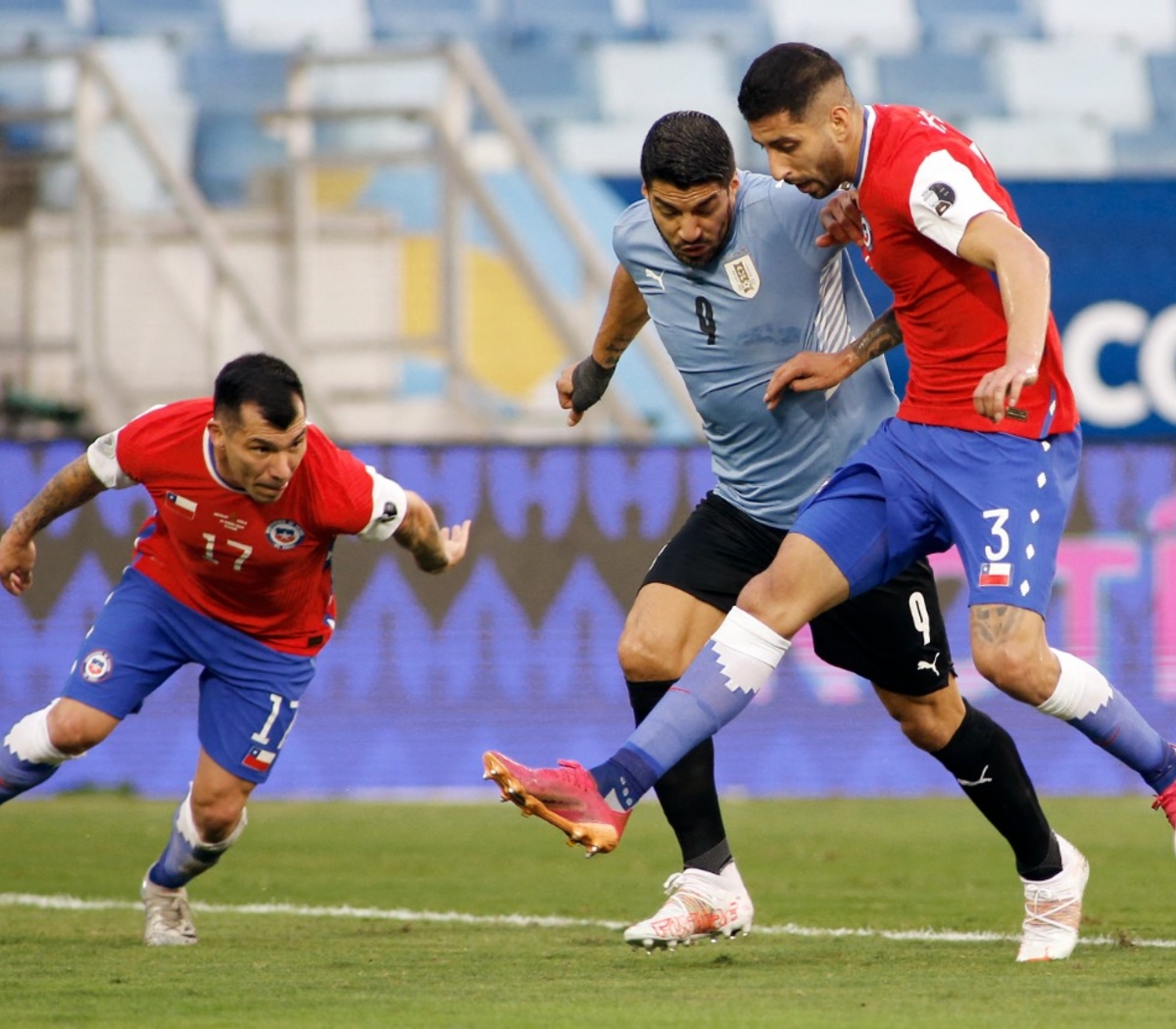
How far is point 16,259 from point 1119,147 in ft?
31.7

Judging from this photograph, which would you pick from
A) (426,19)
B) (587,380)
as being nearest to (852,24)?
(426,19)

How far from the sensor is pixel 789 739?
1238cm

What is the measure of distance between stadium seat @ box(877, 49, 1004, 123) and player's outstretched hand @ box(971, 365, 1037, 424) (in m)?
13.6

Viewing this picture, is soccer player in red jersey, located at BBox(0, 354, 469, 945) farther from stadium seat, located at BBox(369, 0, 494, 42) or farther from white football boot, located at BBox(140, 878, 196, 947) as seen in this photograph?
stadium seat, located at BBox(369, 0, 494, 42)

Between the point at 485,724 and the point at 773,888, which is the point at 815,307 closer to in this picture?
the point at 773,888


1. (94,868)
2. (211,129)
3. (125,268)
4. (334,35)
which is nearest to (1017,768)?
(94,868)

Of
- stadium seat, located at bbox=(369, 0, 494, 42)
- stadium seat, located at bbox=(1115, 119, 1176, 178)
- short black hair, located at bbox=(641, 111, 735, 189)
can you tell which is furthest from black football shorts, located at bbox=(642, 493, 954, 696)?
stadium seat, located at bbox=(1115, 119, 1176, 178)

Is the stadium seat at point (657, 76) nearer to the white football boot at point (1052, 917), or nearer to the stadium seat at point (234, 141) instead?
the stadium seat at point (234, 141)

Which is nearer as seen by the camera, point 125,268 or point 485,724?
point 485,724

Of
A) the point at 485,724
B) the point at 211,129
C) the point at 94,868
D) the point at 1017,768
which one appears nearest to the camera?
the point at 1017,768

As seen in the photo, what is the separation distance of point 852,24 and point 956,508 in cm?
1438

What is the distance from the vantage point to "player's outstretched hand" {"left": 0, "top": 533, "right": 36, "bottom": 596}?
257 inches

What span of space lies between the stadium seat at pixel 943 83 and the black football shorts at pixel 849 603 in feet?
41.4

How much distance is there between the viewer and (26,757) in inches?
255
